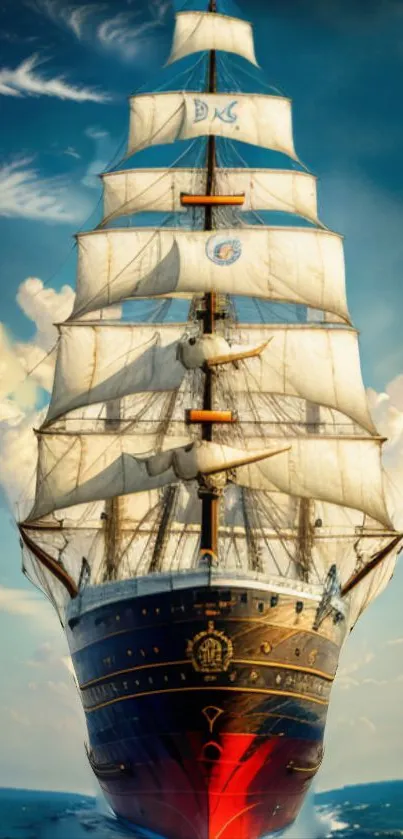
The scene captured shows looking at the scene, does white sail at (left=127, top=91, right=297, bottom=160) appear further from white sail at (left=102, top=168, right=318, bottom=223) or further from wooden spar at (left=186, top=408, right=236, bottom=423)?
wooden spar at (left=186, top=408, right=236, bottom=423)

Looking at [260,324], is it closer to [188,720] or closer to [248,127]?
[248,127]

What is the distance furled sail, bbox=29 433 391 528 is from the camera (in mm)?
67250

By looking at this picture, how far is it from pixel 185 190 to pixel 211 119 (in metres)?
4.82

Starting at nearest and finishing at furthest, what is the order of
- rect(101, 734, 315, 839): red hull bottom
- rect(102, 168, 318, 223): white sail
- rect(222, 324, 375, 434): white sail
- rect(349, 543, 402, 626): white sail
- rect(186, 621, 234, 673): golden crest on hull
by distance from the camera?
1. rect(186, 621, 234, 673): golden crest on hull
2. rect(101, 734, 315, 839): red hull bottom
3. rect(349, 543, 402, 626): white sail
4. rect(222, 324, 375, 434): white sail
5. rect(102, 168, 318, 223): white sail

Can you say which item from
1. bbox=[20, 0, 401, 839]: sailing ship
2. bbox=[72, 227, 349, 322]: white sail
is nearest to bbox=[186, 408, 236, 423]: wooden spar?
bbox=[20, 0, 401, 839]: sailing ship

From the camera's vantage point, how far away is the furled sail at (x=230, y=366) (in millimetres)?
70625

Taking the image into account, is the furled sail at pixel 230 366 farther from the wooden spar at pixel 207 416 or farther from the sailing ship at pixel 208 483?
the wooden spar at pixel 207 416

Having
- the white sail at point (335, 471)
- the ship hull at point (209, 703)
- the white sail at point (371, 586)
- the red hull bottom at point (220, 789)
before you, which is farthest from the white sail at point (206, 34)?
the red hull bottom at point (220, 789)

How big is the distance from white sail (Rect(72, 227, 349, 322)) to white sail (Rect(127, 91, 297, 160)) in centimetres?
517

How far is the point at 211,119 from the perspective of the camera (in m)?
72.6

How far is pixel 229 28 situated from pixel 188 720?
37.2 metres

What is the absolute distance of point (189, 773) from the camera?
5416 cm

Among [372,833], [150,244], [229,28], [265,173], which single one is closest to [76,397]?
[150,244]

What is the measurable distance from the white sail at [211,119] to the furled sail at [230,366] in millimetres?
9357
